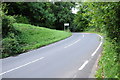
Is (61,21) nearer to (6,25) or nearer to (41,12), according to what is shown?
(41,12)

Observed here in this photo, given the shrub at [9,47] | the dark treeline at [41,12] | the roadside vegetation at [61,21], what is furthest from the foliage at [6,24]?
the dark treeline at [41,12]

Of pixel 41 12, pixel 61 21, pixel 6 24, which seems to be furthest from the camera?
pixel 61 21

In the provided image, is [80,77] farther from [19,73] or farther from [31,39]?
[31,39]

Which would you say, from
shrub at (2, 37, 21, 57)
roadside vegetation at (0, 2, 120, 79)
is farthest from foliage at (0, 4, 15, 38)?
shrub at (2, 37, 21, 57)

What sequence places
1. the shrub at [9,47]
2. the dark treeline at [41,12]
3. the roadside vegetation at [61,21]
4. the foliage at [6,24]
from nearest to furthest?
the roadside vegetation at [61,21], the shrub at [9,47], the foliage at [6,24], the dark treeline at [41,12]

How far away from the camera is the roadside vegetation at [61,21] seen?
7.48 m

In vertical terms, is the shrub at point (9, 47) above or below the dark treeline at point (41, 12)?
below

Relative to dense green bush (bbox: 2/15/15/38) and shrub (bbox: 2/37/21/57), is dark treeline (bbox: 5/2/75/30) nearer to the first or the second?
dense green bush (bbox: 2/15/15/38)

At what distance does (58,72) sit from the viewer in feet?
27.4

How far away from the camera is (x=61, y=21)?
53.8m

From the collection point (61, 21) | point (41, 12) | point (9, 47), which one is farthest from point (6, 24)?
point (61, 21)

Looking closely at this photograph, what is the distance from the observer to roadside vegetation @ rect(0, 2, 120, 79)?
24.5ft

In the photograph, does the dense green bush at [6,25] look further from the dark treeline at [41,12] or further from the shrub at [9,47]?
the dark treeline at [41,12]

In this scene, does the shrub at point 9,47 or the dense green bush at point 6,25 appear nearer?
the shrub at point 9,47
